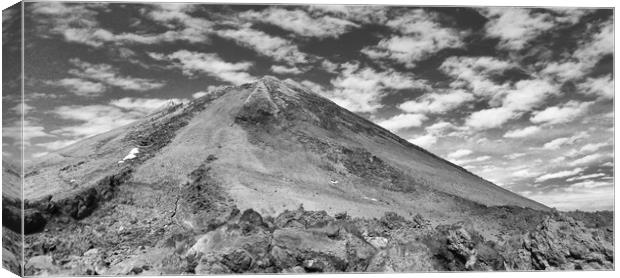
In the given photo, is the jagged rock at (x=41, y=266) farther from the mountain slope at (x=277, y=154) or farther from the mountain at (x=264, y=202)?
the mountain slope at (x=277, y=154)

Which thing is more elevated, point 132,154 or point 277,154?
point 132,154

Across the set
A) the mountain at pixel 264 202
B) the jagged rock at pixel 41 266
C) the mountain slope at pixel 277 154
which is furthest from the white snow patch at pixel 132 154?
the jagged rock at pixel 41 266

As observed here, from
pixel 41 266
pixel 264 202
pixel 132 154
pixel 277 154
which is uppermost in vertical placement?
pixel 132 154

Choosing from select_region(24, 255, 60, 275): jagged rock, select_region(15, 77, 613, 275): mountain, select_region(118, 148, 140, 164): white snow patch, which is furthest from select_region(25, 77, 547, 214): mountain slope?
select_region(24, 255, 60, 275): jagged rock

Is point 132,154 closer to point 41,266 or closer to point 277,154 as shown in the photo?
point 277,154

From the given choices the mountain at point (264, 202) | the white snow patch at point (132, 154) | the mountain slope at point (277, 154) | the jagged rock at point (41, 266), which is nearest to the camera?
the jagged rock at point (41, 266)

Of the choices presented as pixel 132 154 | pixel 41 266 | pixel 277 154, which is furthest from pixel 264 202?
pixel 132 154

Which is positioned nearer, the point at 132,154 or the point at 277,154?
the point at 132,154

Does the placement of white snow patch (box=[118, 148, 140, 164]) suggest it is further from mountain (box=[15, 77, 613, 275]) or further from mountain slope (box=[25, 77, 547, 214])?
mountain slope (box=[25, 77, 547, 214])
